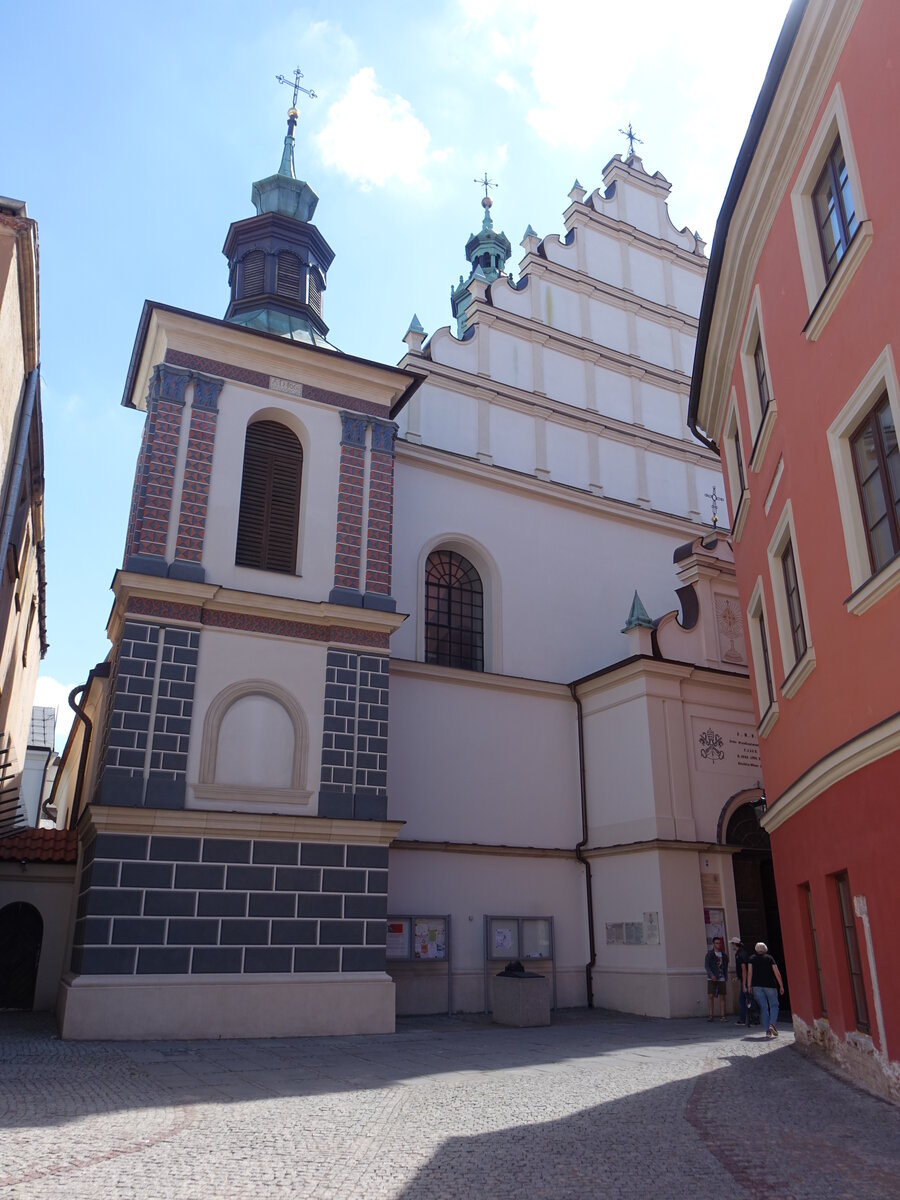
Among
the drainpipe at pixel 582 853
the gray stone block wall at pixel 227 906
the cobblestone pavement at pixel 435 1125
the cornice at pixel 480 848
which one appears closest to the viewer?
the cobblestone pavement at pixel 435 1125

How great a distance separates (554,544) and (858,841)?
39.3 ft

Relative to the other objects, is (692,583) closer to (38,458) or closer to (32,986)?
(38,458)

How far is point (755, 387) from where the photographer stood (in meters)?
11.6

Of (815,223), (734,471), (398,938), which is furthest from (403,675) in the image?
(815,223)

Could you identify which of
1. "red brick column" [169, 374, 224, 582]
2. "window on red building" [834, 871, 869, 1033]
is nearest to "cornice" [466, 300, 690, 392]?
"red brick column" [169, 374, 224, 582]

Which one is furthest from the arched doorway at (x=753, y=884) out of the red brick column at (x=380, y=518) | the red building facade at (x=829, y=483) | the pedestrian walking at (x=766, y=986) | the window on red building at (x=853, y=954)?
the window on red building at (x=853, y=954)

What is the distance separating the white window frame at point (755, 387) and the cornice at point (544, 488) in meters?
7.40

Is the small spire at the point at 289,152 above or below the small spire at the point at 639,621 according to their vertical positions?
above

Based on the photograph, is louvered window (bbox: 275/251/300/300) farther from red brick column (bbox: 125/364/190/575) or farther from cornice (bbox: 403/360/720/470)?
red brick column (bbox: 125/364/190/575)

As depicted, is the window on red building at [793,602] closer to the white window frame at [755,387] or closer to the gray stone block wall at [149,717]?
the white window frame at [755,387]

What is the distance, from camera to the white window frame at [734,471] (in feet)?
41.3

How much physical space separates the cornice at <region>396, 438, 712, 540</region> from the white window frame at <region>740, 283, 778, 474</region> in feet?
24.3

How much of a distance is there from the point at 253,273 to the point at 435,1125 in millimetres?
16210

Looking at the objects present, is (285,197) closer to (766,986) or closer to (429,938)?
(429,938)
